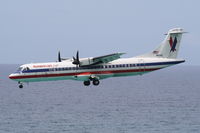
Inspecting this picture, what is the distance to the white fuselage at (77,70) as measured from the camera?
68.2 m

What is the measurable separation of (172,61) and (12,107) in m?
134

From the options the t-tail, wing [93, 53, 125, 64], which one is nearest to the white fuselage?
wing [93, 53, 125, 64]

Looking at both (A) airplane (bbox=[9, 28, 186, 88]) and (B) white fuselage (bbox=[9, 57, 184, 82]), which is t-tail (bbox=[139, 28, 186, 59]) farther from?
(B) white fuselage (bbox=[9, 57, 184, 82])

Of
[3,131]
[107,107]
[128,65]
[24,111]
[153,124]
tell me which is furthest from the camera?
[107,107]

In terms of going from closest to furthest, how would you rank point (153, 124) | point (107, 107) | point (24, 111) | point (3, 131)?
1. point (3, 131)
2. point (153, 124)
3. point (24, 111)
4. point (107, 107)

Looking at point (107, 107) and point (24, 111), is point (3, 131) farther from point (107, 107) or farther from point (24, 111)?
point (107, 107)

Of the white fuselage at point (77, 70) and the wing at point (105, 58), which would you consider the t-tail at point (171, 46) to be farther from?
the wing at point (105, 58)

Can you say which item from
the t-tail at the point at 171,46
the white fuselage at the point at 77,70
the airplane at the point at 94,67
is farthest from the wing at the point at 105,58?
the t-tail at the point at 171,46

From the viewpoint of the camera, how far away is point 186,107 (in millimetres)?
192500

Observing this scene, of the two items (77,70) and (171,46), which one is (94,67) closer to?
(77,70)

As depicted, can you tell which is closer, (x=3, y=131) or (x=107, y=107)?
(x=3, y=131)

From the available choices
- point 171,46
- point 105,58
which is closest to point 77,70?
point 105,58

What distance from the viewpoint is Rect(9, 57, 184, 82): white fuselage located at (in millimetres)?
68188

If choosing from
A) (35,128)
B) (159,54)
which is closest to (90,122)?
(35,128)
